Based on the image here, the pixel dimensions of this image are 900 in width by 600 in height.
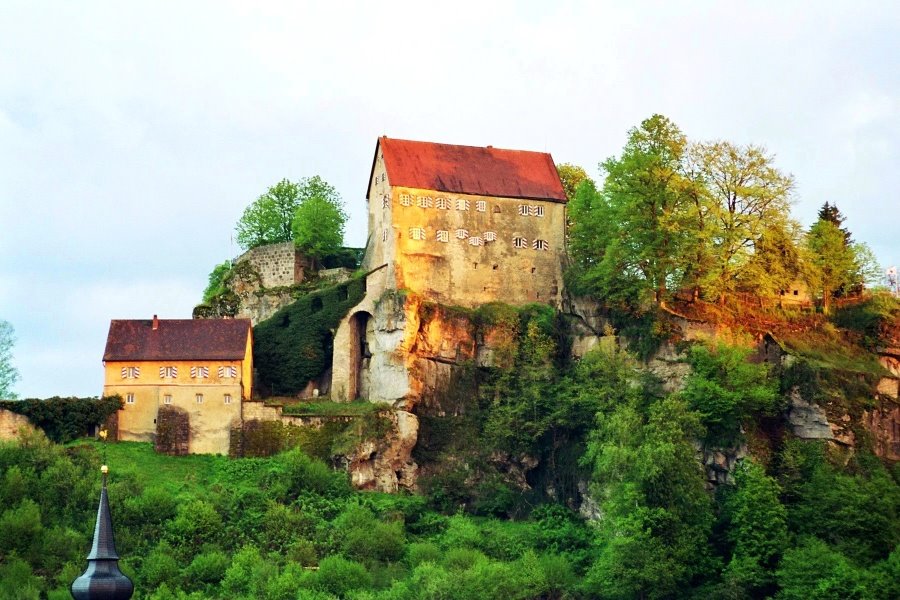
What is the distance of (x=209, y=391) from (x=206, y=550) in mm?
11327

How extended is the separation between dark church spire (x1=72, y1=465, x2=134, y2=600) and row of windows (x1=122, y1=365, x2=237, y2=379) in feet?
142

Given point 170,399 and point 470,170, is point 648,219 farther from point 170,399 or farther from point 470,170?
point 170,399

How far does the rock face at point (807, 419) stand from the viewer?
255ft

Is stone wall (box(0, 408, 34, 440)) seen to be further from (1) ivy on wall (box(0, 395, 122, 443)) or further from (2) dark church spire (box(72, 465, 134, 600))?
(2) dark church spire (box(72, 465, 134, 600))

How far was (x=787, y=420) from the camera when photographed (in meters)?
78.8

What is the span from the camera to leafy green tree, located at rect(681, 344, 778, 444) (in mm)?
77875

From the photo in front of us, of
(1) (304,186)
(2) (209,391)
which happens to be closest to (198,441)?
(2) (209,391)

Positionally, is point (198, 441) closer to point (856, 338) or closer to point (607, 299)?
point (607, 299)

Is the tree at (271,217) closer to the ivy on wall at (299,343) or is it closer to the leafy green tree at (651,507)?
the ivy on wall at (299,343)

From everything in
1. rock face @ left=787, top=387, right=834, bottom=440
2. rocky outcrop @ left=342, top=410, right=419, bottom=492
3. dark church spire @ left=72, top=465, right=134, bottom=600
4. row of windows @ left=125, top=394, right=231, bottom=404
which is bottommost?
dark church spire @ left=72, top=465, right=134, bottom=600

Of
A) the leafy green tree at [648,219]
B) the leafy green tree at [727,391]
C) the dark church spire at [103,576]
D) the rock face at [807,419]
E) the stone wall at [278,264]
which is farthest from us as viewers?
the stone wall at [278,264]

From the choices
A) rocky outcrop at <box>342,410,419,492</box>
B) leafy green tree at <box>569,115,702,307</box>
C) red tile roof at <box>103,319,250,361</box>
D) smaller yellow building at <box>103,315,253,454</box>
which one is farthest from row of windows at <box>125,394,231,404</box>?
leafy green tree at <box>569,115,702,307</box>

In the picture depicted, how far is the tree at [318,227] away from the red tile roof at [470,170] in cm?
480

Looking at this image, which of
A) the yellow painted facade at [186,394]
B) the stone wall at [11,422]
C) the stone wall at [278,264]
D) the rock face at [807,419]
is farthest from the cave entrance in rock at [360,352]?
the rock face at [807,419]
